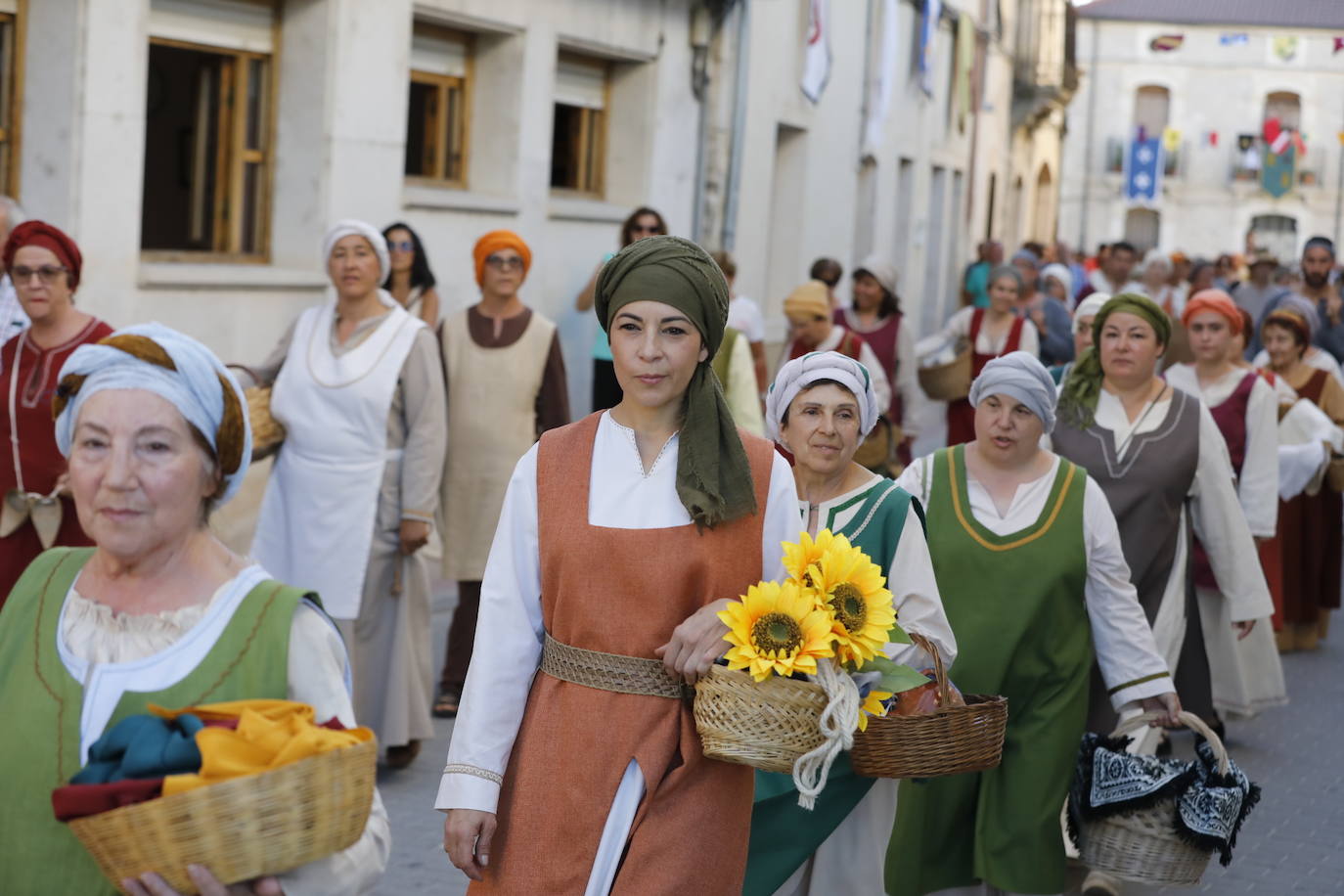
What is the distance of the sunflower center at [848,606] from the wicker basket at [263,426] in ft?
12.2

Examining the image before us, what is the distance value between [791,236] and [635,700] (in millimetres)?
16865

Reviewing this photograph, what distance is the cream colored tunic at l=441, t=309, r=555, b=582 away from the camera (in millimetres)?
8516

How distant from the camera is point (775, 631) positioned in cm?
360

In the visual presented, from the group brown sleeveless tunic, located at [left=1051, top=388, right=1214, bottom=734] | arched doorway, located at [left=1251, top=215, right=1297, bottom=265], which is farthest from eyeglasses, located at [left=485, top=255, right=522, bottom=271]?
arched doorway, located at [left=1251, top=215, right=1297, bottom=265]

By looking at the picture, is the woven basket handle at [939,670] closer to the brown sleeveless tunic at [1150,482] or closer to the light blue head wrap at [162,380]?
the light blue head wrap at [162,380]

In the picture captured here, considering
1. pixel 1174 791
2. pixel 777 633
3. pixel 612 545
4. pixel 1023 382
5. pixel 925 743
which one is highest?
pixel 1023 382

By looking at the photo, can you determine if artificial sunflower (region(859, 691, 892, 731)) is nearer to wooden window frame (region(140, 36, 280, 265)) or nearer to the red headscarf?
the red headscarf

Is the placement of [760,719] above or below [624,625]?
below

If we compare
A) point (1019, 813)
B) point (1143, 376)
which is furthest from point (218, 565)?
point (1143, 376)

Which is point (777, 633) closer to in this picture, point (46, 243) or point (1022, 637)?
point (1022, 637)

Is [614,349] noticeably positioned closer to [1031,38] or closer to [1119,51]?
[1031,38]

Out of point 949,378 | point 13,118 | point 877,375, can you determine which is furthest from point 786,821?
point 949,378

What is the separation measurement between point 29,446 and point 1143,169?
61642mm

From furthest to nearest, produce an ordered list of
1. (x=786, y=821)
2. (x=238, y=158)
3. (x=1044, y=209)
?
(x=1044, y=209) < (x=238, y=158) < (x=786, y=821)
